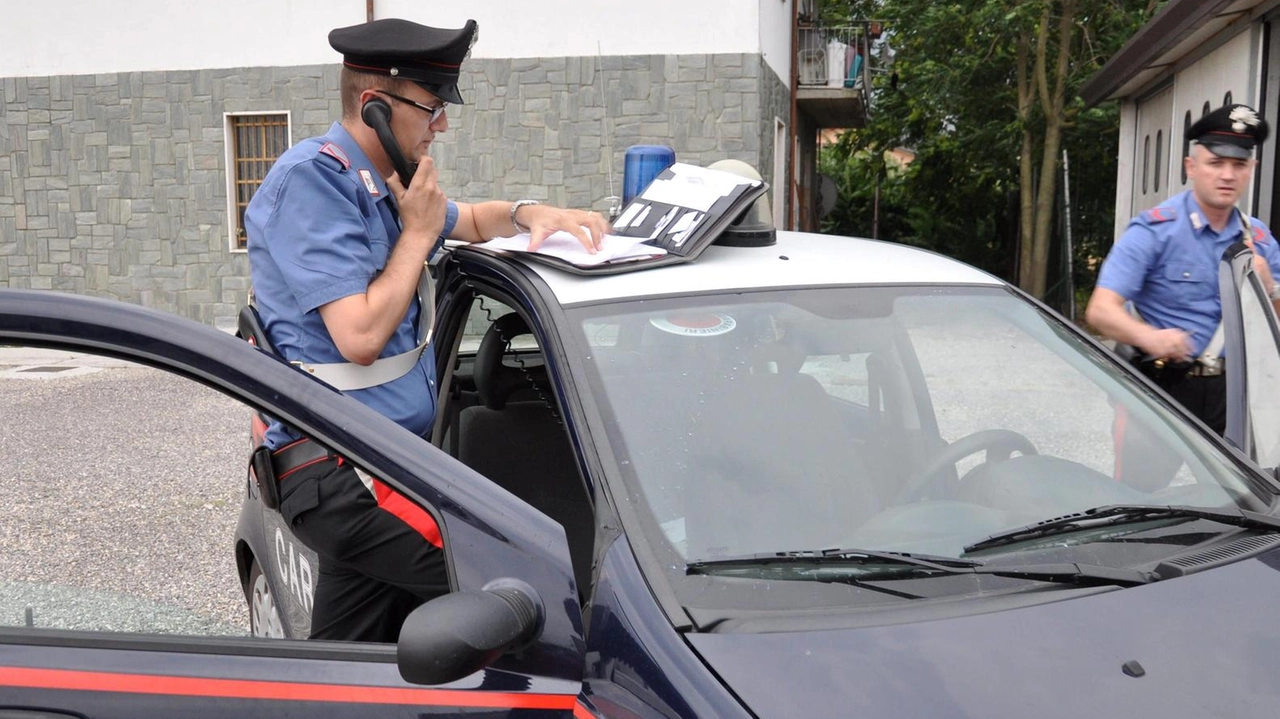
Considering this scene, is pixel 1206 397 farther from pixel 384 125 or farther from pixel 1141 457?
pixel 384 125

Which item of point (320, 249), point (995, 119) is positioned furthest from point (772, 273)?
point (995, 119)

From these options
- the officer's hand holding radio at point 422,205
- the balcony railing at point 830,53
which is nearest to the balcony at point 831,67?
the balcony railing at point 830,53

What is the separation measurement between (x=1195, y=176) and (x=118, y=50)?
13.2 m

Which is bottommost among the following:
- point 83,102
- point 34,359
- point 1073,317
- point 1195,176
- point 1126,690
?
point 1073,317

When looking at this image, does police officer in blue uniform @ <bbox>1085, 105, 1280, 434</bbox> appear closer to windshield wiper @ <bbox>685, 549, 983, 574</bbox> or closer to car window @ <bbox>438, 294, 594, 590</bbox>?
car window @ <bbox>438, 294, 594, 590</bbox>

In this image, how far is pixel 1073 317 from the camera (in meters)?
16.6

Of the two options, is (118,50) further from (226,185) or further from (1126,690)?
(1126,690)

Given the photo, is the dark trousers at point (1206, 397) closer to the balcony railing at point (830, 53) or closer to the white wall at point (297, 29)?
the white wall at point (297, 29)

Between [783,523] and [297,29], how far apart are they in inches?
508

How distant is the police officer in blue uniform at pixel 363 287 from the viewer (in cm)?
197

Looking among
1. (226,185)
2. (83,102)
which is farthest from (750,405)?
(83,102)

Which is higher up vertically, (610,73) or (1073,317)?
(610,73)

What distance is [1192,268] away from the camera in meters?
3.58

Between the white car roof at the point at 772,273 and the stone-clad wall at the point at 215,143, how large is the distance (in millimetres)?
10284
